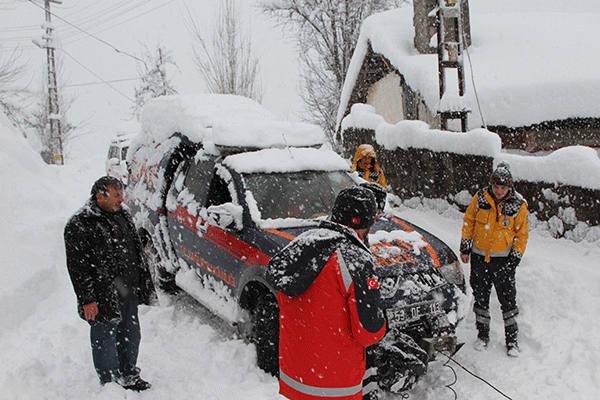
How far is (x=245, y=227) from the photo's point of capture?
398 centimetres

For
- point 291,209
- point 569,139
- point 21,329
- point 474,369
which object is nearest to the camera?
point 474,369

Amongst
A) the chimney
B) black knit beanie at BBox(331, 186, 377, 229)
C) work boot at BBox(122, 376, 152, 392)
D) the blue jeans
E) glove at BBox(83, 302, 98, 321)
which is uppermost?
the chimney

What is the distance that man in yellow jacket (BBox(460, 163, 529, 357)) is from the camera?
4078mm

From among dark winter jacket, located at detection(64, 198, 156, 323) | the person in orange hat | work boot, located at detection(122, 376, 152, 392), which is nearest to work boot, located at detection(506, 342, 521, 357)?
the person in orange hat

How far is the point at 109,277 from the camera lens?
3.34 m

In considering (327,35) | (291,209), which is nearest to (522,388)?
(291,209)

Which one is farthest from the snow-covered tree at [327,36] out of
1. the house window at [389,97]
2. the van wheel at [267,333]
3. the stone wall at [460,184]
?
the van wheel at [267,333]

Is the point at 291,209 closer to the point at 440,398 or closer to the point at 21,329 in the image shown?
the point at 440,398

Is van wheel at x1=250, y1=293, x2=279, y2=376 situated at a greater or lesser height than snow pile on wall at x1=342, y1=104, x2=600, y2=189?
lesser

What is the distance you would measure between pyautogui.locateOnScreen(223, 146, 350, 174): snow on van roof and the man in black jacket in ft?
4.13

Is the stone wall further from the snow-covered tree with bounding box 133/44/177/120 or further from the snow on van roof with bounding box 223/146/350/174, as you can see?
the snow-covered tree with bounding box 133/44/177/120

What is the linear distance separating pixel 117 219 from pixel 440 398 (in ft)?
9.33

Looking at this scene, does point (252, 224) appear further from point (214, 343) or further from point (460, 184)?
point (460, 184)

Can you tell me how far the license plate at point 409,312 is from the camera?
10.7 feet
